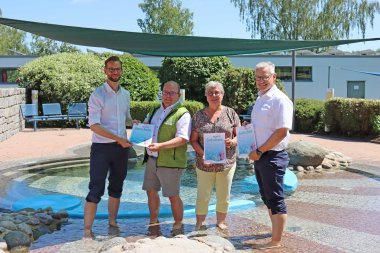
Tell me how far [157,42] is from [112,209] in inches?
77.8

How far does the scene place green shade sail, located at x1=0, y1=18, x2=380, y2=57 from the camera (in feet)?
16.6

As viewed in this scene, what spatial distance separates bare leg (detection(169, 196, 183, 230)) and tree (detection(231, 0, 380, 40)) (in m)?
36.4

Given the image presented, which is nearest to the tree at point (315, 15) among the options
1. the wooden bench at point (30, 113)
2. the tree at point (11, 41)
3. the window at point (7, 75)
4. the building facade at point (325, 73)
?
the building facade at point (325, 73)

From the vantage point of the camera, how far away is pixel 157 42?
215 inches

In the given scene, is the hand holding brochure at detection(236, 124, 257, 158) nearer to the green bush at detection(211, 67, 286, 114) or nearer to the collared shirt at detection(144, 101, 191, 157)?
the collared shirt at detection(144, 101, 191, 157)

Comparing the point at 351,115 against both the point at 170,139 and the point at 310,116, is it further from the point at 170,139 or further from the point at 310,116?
the point at 170,139

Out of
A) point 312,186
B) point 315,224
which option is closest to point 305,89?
point 312,186

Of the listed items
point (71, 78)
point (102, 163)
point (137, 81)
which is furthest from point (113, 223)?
point (137, 81)

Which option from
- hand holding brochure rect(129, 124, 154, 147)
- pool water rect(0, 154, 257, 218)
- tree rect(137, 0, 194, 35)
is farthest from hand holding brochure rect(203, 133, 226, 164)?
tree rect(137, 0, 194, 35)

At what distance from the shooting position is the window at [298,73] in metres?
28.4

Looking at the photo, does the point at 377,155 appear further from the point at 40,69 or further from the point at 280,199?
the point at 40,69

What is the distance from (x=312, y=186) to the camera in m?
7.37

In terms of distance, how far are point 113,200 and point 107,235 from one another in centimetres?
39

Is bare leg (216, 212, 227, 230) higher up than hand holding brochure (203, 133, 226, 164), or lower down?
lower down
